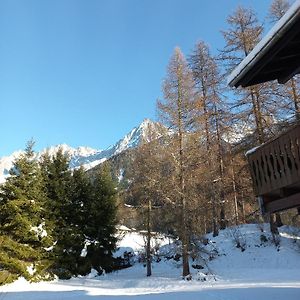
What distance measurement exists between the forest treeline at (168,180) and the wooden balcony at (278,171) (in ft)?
29.4

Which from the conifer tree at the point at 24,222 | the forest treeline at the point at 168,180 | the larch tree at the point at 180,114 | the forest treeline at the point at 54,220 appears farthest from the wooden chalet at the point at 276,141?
the forest treeline at the point at 54,220

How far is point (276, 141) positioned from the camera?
8.41 metres

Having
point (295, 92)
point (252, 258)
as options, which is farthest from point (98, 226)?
point (295, 92)

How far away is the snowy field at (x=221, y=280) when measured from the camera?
14073 millimetres

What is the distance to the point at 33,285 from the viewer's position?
73.7ft

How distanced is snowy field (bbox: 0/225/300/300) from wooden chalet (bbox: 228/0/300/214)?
472 centimetres

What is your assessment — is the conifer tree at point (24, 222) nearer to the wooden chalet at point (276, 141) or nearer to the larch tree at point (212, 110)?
the larch tree at point (212, 110)

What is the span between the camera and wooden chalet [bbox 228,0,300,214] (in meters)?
6.75

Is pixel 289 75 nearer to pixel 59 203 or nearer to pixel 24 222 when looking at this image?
pixel 24 222

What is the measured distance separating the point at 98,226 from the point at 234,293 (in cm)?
1574

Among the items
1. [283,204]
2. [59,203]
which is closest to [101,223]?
[59,203]

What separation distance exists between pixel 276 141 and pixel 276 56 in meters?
1.76

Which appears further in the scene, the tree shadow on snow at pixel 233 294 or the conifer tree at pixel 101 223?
the conifer tree at pixel 101 223

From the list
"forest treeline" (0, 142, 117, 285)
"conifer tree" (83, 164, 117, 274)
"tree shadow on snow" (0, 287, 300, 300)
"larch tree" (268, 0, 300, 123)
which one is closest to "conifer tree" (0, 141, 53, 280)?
"forest treeline" (0, 142, 117, 285)
